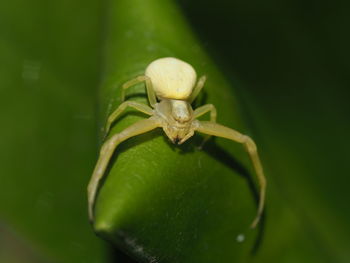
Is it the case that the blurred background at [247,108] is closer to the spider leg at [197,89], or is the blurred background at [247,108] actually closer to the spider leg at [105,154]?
the spider leg at [197,89]

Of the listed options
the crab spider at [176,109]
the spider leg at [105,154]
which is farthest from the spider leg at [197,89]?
the spider leg at [105,154]

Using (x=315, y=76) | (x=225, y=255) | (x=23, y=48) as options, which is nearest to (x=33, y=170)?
(x=23, y=48)

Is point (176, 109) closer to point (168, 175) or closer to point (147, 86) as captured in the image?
point (147, 86)

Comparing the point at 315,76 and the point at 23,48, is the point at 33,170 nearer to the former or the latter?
the point at 23,48

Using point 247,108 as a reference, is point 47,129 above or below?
below

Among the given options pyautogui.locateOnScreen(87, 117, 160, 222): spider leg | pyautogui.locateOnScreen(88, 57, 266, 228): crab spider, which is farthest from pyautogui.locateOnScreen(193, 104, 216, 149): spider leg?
pyautogui.locateOnScreen(87, 117, 160, 222): spider leg

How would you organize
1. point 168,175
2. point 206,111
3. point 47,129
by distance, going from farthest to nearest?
1. point 47,129
2. point 206,111
3. point 168,175

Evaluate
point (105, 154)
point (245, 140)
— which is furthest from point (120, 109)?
point (245, 140)
